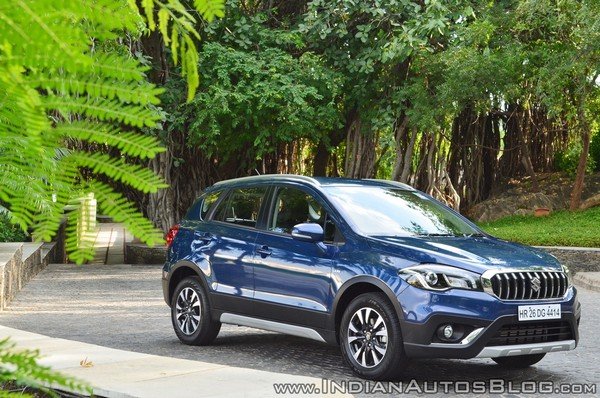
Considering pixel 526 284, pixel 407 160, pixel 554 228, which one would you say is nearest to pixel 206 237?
pixel 526 284

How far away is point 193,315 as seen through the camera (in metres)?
10.3

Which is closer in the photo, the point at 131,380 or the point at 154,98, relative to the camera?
the point at 154,98

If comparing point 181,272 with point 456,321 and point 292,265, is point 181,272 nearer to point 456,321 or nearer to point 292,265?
point 292,265

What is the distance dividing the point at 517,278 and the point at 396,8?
14.3 meters

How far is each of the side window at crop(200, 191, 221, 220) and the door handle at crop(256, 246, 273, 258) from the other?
127 cm

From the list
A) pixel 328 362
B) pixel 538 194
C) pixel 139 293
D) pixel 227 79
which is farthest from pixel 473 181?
pixel 328 362

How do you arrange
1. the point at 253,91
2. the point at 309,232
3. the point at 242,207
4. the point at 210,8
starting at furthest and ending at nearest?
the point at 253,91 → the point at 242,207 → the point at 309,232 → the point at 210,8

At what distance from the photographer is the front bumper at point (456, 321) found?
26.7ft

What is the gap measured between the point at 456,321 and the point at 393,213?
1583 millimetres

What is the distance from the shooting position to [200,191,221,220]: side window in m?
10.8

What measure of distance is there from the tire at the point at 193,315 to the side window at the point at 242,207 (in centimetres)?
67

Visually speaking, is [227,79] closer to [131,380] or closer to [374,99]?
[374,99]

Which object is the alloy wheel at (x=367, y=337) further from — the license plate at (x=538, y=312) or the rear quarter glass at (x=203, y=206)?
the rear quarter glass at (x=203, y=206)

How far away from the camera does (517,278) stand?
27.8ft
